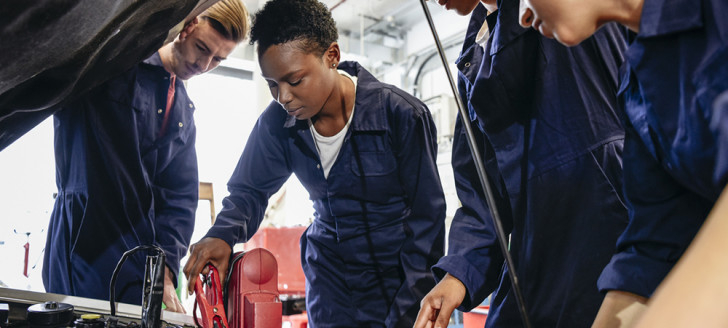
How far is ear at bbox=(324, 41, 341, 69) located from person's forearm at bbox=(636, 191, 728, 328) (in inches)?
54.4

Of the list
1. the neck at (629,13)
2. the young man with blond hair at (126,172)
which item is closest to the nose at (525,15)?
the neck at (629,13)

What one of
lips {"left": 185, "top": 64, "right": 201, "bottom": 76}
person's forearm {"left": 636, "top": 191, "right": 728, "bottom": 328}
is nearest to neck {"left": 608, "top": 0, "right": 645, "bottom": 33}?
person's forearm {"left": 636, "top": 191, "right": 728, "bottom": 328}

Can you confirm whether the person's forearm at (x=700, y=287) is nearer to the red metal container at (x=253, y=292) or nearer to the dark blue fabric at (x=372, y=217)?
the red metal container at (x=253, y=292)

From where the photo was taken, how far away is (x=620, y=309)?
66 cm

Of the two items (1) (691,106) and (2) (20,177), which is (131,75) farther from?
(2) (20,177)

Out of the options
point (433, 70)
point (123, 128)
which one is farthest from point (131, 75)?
point (433, 70)

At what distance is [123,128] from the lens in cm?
168

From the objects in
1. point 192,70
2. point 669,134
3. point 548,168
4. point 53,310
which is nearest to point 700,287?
point 669,134

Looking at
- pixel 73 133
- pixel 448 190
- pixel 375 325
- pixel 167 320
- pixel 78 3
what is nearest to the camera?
pixel 78 3

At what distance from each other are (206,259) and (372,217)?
497 millimetres

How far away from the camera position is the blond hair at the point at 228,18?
1.65 meters

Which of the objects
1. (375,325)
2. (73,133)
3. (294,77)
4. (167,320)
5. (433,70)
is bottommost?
(375,325)

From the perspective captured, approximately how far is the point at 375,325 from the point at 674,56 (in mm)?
1166

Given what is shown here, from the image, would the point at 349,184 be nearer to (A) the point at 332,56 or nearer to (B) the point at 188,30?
(A) the point at 332,56
